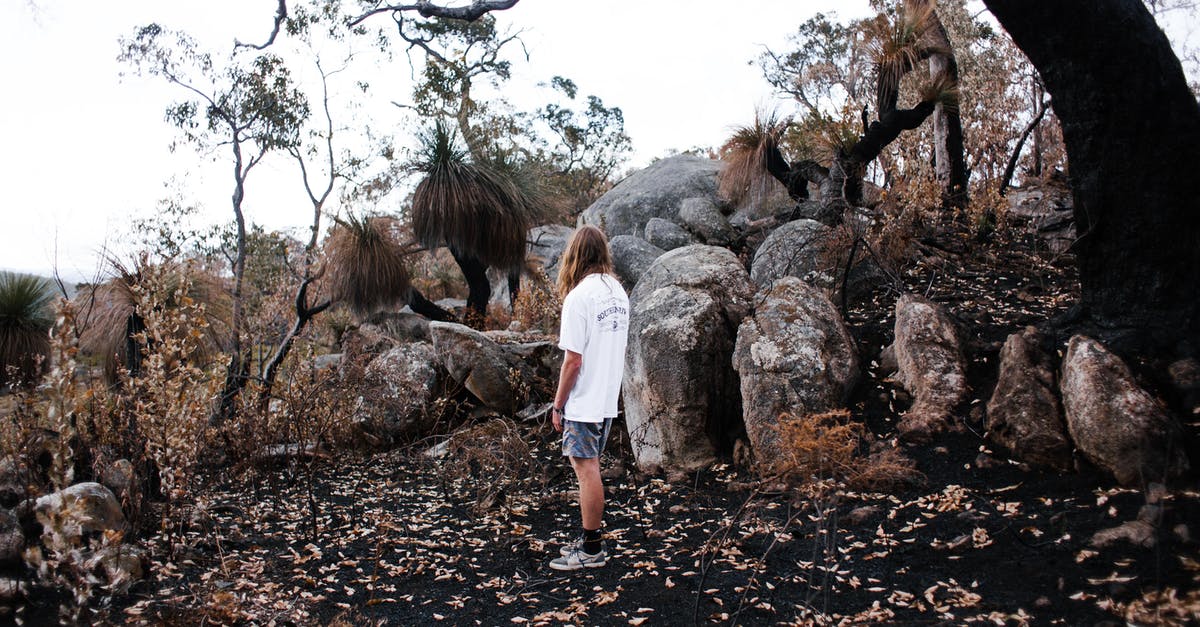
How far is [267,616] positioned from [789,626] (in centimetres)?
211

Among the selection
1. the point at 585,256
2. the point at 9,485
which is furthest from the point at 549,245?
the point at 9,485

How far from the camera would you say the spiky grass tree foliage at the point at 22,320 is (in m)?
6.96

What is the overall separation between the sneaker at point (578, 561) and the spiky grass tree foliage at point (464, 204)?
5722 millimetres

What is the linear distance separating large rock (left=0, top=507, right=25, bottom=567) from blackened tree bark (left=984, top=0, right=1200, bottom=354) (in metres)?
5.41

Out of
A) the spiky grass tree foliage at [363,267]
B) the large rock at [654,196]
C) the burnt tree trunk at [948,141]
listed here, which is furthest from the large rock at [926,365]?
the large rock at [654,196]

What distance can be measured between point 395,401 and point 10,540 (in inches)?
134

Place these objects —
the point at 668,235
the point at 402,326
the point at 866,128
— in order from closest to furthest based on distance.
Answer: the point at 866,128 → the point at 668,235 → the point at 402,326

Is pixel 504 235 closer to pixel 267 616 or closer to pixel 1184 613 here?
pixel 267 616

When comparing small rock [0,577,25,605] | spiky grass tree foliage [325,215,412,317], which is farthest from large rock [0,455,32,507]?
spiky grass tree foliage [325,215,412,317]

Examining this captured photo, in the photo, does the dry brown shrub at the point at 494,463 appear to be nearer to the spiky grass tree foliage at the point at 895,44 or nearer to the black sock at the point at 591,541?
→ the black sock at the point at 591,541

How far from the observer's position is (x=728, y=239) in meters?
9.39

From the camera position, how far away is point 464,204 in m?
8.82

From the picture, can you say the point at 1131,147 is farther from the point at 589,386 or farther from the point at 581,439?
the point at 581,439

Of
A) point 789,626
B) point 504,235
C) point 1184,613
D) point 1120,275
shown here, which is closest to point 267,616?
point 789,626
